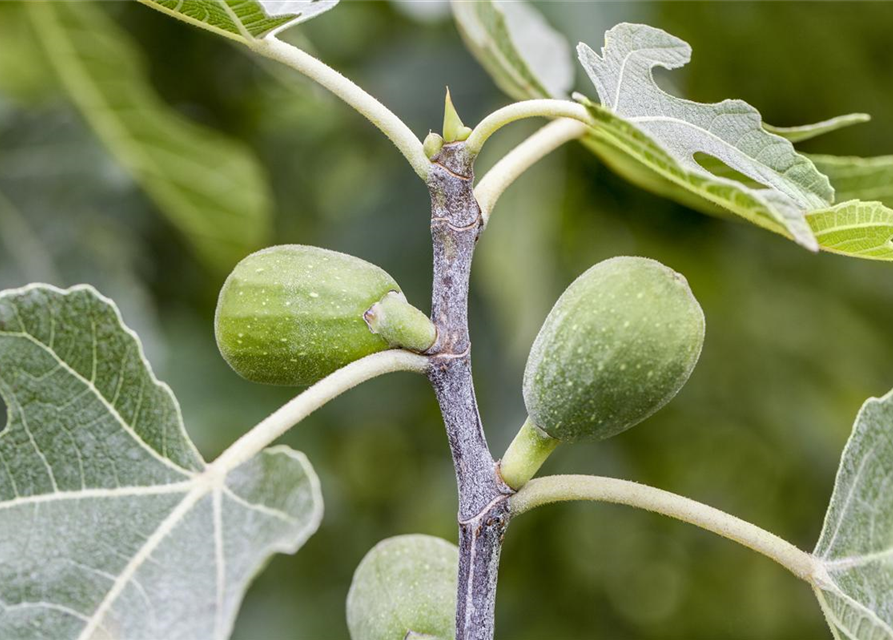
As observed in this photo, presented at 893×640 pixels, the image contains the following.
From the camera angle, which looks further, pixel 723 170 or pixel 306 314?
pixel 723 170

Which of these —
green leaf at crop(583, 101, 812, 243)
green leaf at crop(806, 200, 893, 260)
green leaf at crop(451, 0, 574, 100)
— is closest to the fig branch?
green leaf at crop(583, 101, 812, 243)

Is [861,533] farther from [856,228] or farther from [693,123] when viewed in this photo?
[693,123]

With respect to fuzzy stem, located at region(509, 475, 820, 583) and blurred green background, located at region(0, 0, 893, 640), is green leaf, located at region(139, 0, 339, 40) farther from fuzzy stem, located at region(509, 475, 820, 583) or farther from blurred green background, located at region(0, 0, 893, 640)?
blurred green background, located at region(0, 0, 893, 640)

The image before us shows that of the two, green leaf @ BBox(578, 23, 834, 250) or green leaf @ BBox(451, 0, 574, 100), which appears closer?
green leaf @ BBox(578, 23, 834, 250)

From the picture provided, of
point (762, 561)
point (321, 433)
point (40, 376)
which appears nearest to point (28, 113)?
point (321, 433)

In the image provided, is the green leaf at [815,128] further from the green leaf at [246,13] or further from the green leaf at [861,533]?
the green leaf at [246,13]

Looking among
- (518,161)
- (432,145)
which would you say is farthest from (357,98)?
(518,161)

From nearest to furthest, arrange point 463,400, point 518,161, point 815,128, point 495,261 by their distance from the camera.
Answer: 1. point 463,400
2. point 518,161
3. point 815,128
4. point 495,261
